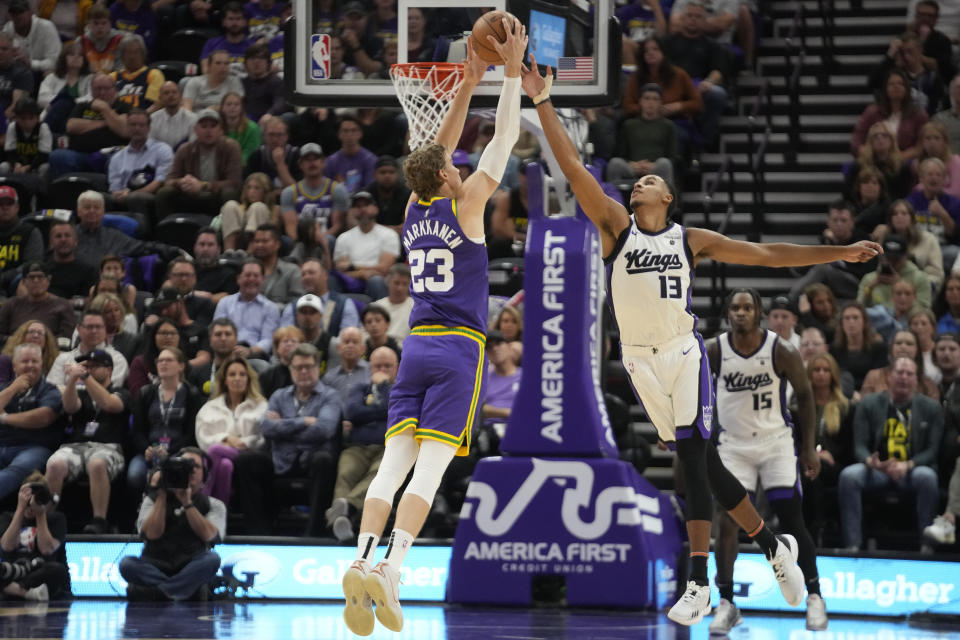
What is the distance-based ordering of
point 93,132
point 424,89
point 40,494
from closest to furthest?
1. point 424,89
2. point 40,494
3. point 93,132

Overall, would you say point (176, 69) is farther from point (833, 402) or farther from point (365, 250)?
point (833, 402)

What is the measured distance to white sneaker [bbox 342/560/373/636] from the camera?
23.0 ft

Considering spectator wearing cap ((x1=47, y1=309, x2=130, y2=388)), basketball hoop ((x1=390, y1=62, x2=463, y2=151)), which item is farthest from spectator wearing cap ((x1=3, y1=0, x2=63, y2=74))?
basketball hoop ((x1=390, y1=62, x2=463, y2=151))

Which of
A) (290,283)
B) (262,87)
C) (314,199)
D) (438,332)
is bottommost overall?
(438,332)

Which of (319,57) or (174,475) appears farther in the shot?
(174,475)

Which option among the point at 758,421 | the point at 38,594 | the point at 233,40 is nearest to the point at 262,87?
the point at 233,40

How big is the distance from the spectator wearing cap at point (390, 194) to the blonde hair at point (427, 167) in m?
6.69

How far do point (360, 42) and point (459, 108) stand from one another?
10.00 feet

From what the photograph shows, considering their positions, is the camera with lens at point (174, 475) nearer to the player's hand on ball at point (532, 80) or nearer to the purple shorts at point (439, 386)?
the purple shorts at point (439, 386)

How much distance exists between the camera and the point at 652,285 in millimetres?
7949

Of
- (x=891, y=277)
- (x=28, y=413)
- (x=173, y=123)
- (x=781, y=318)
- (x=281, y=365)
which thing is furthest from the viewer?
(x=173, y=123)

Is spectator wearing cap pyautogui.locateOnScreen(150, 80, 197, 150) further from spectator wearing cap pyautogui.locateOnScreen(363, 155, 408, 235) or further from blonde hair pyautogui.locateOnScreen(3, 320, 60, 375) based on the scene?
blonde hair pyautogui.locateOnScreen(3, 320, 60, 375)

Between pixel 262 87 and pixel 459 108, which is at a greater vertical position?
pixel 262 87

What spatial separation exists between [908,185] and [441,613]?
650 centimetres
